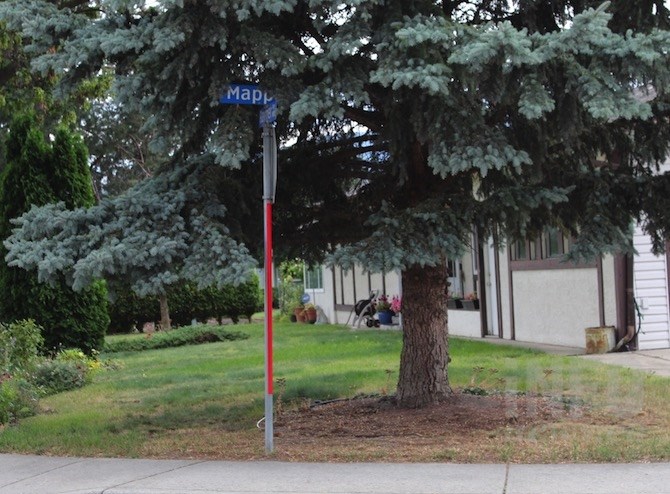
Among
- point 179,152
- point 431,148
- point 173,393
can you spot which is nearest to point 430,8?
point 431,148

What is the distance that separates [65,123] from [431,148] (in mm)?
11977

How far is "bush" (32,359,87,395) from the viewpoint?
12273 mm

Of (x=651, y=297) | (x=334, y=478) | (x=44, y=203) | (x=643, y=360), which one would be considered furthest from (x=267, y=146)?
(x=651, y=297)

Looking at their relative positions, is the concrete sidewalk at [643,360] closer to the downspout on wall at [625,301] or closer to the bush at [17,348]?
the downspout on wall at [625,301]

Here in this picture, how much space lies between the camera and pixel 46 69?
7.69m

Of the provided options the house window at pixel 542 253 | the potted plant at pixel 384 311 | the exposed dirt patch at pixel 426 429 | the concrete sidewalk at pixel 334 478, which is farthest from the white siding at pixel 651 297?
the potted plant at pixel 384 311

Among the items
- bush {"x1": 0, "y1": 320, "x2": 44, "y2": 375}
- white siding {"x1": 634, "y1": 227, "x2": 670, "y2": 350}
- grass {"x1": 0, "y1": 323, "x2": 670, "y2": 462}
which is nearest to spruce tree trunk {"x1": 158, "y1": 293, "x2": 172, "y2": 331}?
grass {"x1": 0, "y1": 323, "x2": 670, "y2": 462}

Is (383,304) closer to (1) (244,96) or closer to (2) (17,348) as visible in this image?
(2) (17,348)

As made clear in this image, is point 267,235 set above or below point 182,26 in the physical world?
below

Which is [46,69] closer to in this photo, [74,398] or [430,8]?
[430,8]

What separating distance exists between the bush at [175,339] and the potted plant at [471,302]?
5250 mm

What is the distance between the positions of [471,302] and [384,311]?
3.85m

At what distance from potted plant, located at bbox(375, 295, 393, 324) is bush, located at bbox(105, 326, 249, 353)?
11.7 feet

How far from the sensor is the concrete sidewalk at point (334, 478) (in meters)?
6.46
